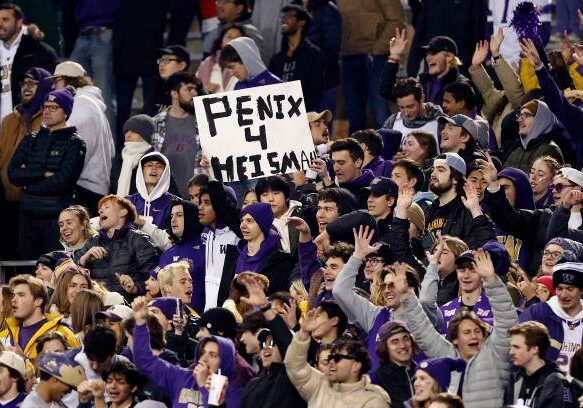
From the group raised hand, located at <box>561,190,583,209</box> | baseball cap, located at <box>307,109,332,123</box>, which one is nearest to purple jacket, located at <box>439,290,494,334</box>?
raised hand, located at <box>561,190,583,209</box>

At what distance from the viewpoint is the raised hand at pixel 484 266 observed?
14.6 m

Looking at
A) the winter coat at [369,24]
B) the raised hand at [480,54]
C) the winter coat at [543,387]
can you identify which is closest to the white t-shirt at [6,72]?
the winter coat at [369,24]

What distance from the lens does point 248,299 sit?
49.5 feet

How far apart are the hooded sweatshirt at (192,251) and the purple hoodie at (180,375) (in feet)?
8.60

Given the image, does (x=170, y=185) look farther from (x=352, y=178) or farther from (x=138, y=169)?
(x=352, y=178)

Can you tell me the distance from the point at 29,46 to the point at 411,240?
622cm

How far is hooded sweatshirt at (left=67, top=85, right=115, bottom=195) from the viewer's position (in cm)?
2036

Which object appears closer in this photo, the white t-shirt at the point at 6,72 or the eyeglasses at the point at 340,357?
the eyeglasses at the point at 340,357

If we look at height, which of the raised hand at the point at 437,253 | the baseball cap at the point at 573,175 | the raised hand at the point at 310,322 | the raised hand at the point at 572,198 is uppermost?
the baseball cap at the point at 573,175

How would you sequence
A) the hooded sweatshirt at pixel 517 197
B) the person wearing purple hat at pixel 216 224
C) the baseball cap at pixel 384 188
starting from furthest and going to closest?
the person wearing purple hat at pixel 216 224 → the hooded sweatshirt at pixel 517 197 → the baseball cap at pixel 384 188

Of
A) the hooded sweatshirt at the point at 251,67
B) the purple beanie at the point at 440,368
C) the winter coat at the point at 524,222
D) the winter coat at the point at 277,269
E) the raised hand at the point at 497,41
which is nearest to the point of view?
the purple beanie at the point at 440,368

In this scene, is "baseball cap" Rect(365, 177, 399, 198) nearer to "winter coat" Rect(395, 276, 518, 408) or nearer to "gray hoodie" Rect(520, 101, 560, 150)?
"gray hoodie" Rect(520, 101, 560, 150)

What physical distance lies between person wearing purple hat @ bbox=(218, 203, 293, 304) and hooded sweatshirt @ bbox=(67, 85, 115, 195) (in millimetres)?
3443

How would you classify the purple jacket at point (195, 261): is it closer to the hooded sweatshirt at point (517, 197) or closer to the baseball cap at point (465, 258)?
the hooded sweatshirt at point (517, 197)
